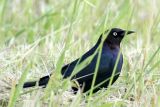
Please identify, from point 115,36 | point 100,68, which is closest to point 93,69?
point 100,68

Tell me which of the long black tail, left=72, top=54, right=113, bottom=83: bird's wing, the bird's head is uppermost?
the bird's head

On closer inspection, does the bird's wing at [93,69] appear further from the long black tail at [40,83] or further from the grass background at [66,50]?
the long black tail at [40,83]

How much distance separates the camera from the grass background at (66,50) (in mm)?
3670

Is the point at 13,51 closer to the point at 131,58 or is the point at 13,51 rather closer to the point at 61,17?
the point at 131,58

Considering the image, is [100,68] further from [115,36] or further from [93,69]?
[115,36]

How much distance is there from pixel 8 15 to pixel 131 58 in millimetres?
2109

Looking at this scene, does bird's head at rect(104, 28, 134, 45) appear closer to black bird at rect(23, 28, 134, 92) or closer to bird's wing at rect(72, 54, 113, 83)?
black bird at rect(23, 28, 134, 92)

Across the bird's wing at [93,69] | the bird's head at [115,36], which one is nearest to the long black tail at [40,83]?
the bird's wing at [93,69]

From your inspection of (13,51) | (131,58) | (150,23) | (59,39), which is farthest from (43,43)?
(150,23)

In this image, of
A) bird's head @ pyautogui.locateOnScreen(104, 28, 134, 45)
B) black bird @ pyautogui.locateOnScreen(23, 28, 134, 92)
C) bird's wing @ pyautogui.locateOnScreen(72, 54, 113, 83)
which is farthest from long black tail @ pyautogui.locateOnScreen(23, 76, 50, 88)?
bird's head @ pyautogui.locateOnScreen(104, 28, 134, 45)

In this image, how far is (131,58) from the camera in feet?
16.5

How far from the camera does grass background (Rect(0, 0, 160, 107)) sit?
3670 millimetres

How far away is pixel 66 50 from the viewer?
4.07m

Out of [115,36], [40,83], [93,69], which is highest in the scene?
[115,36]
